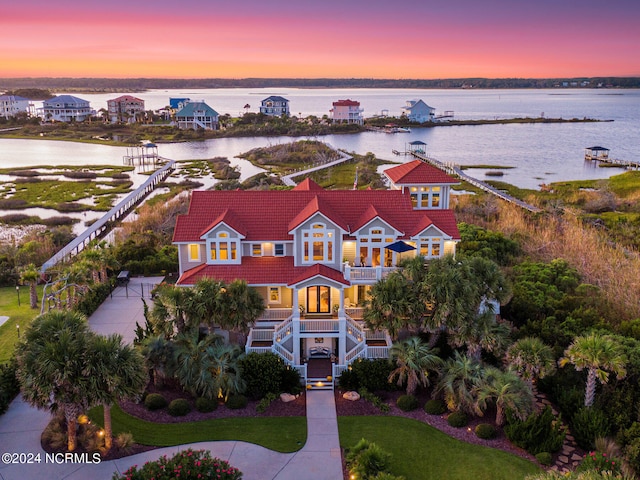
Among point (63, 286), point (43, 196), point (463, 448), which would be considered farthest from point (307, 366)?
point (43, 196)

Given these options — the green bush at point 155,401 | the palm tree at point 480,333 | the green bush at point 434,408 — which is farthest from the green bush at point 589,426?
the green bush at point 155,401

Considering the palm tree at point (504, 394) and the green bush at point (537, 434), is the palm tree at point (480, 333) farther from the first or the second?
the green bush at point (537, 434)

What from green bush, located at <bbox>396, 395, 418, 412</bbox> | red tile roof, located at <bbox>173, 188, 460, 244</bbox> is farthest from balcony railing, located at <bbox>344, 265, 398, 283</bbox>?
green bush, located at <bbox>396, 395, 418, 412</bbox>

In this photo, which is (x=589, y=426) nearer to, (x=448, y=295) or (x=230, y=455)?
(x=448, y=295)

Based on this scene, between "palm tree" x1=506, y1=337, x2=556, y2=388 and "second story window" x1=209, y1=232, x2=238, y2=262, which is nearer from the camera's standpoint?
"palm tree" x1=506, y1=337, x2=556, y2=388

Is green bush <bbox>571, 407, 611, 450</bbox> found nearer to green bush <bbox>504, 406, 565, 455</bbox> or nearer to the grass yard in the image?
green bush <bbox>504, 406, 565, 455</bbox>

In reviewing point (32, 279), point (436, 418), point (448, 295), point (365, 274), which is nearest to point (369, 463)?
point (436, 418)
